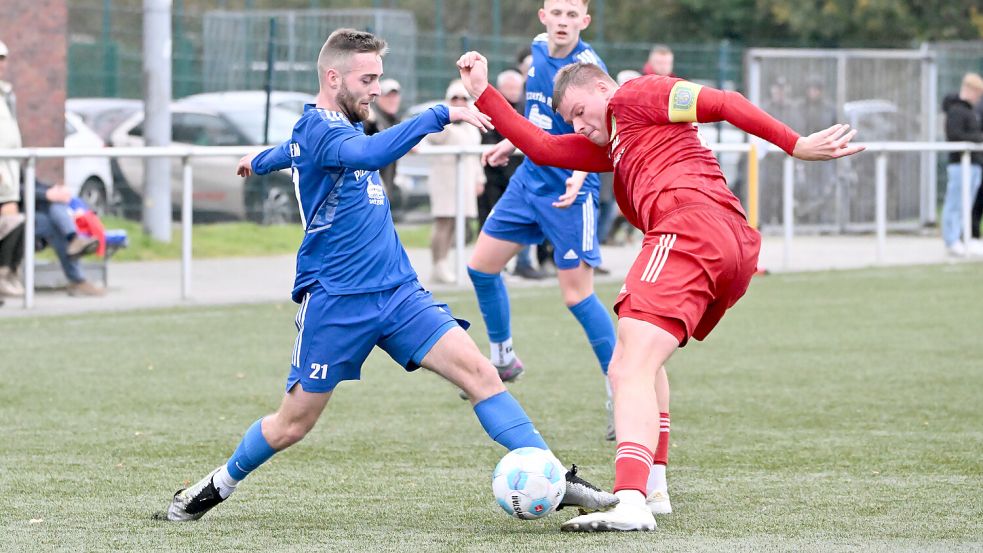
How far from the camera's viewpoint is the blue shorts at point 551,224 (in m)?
8.27

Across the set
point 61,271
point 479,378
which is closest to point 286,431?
point 479,378

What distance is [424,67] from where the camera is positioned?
23.8 metres

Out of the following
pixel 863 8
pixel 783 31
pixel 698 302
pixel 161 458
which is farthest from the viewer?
pixel 783 31

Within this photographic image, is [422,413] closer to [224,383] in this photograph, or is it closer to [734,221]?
[224,383]

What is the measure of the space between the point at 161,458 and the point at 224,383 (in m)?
2.27

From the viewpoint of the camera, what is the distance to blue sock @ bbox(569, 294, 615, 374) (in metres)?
8.10

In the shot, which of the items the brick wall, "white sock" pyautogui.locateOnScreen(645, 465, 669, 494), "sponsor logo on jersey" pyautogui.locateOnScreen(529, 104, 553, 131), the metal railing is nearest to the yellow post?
the metal railing

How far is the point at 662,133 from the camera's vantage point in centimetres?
585

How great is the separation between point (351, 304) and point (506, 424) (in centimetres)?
68

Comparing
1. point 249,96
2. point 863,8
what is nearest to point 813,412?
point 249,96

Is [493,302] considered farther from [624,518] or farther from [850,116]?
[850,116]

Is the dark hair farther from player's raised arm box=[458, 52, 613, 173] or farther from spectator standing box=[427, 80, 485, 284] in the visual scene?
spectator standing box=[427, 80, 485, 284]

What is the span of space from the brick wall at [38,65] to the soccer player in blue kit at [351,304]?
34.6ft

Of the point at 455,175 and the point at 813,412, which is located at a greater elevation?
the point at 455,175
